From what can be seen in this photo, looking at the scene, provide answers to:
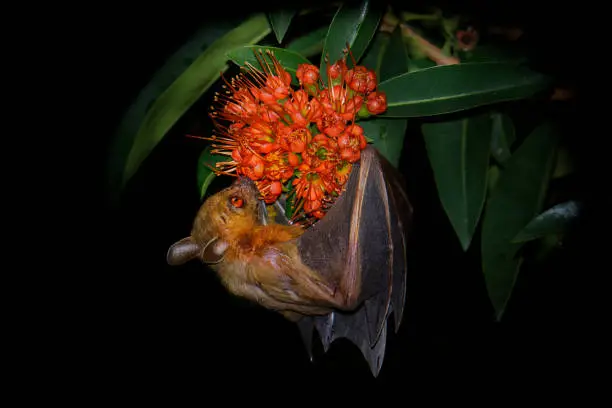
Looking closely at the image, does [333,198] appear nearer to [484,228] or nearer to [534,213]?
[484,228]

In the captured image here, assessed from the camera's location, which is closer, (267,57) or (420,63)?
(267,57)

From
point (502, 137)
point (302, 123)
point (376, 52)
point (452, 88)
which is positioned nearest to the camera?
point (302, 123)

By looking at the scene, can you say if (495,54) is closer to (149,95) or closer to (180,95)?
(180,95)

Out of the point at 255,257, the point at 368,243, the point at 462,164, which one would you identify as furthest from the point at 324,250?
the point at 462,164

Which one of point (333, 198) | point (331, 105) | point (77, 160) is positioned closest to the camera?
point (331, 105)

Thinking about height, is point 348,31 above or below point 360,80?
above

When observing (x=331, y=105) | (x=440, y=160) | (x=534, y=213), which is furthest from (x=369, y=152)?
(x=534, y=213)

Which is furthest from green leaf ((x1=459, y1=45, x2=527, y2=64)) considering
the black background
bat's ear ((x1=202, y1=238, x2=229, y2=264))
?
bat's ear ((x1=202, y1=238, x2=229, y2=264))
